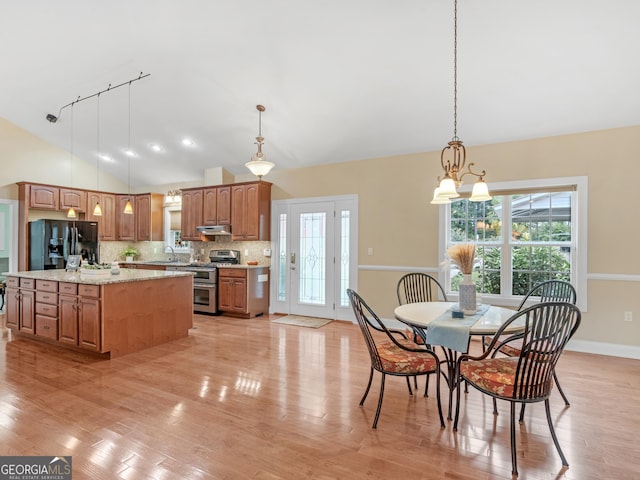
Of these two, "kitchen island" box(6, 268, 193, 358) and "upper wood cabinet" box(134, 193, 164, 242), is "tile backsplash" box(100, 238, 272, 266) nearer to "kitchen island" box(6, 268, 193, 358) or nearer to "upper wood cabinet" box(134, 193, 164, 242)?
"upper wood cabinet" box(134, 193, 164, 242)

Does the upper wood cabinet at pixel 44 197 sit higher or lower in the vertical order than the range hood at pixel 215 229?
higher

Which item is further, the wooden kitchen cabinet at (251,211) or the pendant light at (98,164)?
the wooden kitchen cabinet at (251,211)

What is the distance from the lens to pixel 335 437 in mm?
2271

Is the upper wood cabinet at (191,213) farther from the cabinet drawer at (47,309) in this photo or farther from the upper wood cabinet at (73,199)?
the cabinet drawer at (47,309)

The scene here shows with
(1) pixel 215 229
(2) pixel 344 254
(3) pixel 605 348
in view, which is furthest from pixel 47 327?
(3) pixel 605 348

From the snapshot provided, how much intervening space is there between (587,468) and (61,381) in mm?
4119

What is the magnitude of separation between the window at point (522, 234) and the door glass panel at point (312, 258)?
2002 millimetres

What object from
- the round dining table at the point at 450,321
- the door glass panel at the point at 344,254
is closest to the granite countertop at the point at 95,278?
the door glass panel at the point at 344,254

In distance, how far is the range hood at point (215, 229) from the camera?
249 inches

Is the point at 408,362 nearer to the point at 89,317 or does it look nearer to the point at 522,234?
the point at 522,234

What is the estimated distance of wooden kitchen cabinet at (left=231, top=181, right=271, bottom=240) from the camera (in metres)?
6.02

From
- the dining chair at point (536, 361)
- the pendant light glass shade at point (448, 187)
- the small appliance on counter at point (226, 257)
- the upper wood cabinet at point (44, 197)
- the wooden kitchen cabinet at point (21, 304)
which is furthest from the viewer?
the small appliance on counter at point (226, 257)

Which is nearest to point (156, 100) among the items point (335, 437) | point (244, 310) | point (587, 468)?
point (244, 310)

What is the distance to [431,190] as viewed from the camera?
4.91m
